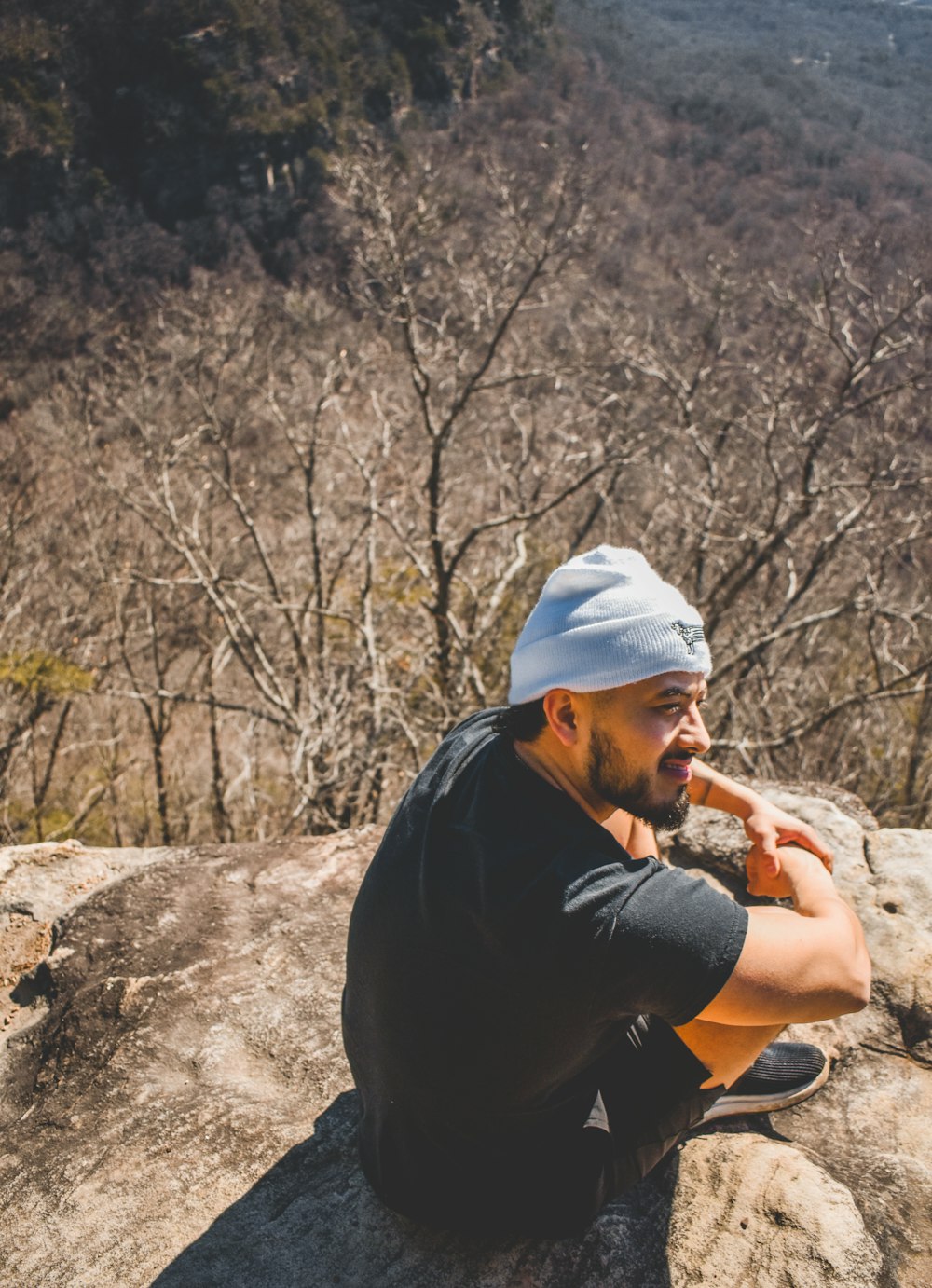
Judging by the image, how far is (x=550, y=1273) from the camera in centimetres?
176

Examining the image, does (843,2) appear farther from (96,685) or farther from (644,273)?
(96,685)

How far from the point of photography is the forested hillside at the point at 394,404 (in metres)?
7.45

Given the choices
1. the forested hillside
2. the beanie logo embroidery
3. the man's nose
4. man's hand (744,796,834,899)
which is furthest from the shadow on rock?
the forested hillside

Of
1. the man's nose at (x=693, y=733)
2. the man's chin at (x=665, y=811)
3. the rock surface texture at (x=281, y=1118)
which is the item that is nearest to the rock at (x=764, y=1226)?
the rock surface texture at (x=281, y=1118)

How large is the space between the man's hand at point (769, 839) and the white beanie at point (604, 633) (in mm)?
578

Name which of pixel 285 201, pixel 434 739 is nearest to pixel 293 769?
pixel 434 739

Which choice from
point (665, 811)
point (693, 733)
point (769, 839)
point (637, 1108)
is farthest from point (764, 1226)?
point (693, 733)

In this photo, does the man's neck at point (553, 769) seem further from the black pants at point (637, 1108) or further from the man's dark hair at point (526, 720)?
the black pants at point (637, 1108)

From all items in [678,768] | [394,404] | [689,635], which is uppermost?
[689,635]

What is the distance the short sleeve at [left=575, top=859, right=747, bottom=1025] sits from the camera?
4.26 ft

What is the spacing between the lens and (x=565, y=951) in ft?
4.30

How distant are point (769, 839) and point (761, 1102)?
628mm

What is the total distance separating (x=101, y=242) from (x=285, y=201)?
4761 mm

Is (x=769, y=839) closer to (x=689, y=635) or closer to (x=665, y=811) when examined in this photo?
(x=665, y=811)
